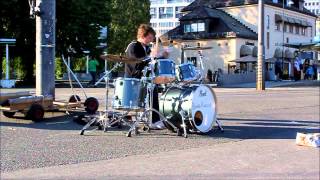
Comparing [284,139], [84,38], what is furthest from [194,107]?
[84,38]

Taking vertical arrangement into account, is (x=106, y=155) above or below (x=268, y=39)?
below

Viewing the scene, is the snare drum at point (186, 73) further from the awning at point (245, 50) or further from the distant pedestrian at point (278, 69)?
the awning at point (245, 50)

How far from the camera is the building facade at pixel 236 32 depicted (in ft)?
193

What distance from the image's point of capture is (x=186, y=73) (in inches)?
405

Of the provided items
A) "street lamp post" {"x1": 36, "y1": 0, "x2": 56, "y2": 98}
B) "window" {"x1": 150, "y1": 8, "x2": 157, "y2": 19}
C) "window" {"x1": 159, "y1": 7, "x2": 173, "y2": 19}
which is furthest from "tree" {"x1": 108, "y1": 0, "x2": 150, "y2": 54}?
"window" {"x1": 150, "y1": 8, "x2": 157, "y2": 19}

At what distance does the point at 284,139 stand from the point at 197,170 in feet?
10.6

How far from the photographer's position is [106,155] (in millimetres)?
7770

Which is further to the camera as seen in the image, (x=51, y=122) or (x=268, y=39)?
(x=268, y=39)

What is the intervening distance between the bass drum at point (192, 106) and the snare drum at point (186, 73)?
0.27m

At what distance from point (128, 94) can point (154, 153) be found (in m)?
2.03

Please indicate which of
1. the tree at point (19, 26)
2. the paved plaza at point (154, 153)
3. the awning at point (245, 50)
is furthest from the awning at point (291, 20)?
the paved plaza at point (154, 153)

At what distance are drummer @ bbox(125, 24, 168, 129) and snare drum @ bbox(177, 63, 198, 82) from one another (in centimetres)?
45

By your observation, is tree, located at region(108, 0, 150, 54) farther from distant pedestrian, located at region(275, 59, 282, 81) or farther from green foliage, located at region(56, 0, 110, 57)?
green foliage, located at region(56, 0, 110, 57)

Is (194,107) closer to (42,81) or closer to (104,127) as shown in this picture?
(104,127)
